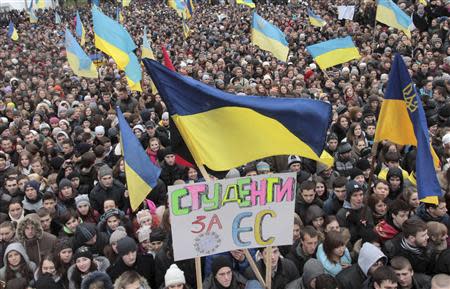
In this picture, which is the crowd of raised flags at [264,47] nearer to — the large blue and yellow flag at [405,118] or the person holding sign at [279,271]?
the large blue and yellow flag at [405,118]

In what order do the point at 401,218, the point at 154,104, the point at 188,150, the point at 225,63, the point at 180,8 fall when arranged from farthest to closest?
1. the point at 180,8
2. the point at 225,63
3. the point at 154,104
4. the point at 401,218
5. the point at 188,150

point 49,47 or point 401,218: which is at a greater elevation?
point 49,47

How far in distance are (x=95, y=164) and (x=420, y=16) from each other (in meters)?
14.2

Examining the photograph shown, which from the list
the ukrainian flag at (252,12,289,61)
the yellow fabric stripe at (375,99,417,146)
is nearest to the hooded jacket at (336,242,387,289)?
the yellow fabric stripe at (375,99,417,146)

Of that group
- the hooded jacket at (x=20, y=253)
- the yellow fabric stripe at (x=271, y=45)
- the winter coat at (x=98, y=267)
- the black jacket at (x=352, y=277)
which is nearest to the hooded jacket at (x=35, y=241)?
the hooded jacket at (x=20, y=253)

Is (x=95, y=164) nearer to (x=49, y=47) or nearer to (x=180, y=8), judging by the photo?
(x=180, y=8)

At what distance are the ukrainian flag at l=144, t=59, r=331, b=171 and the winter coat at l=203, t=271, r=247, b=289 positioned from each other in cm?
100

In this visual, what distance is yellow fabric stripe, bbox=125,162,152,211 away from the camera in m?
5.30

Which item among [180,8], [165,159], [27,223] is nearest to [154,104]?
[165,159]

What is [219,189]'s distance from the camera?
12.1ft

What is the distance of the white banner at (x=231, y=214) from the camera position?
11.9 feet

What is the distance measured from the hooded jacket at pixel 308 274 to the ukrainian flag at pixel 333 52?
8483mm

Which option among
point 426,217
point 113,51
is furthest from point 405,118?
point 113,51

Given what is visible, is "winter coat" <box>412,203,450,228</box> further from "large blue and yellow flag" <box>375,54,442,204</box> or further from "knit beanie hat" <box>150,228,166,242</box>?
"knit beanie hat" <box>150,228,166,242</box>
